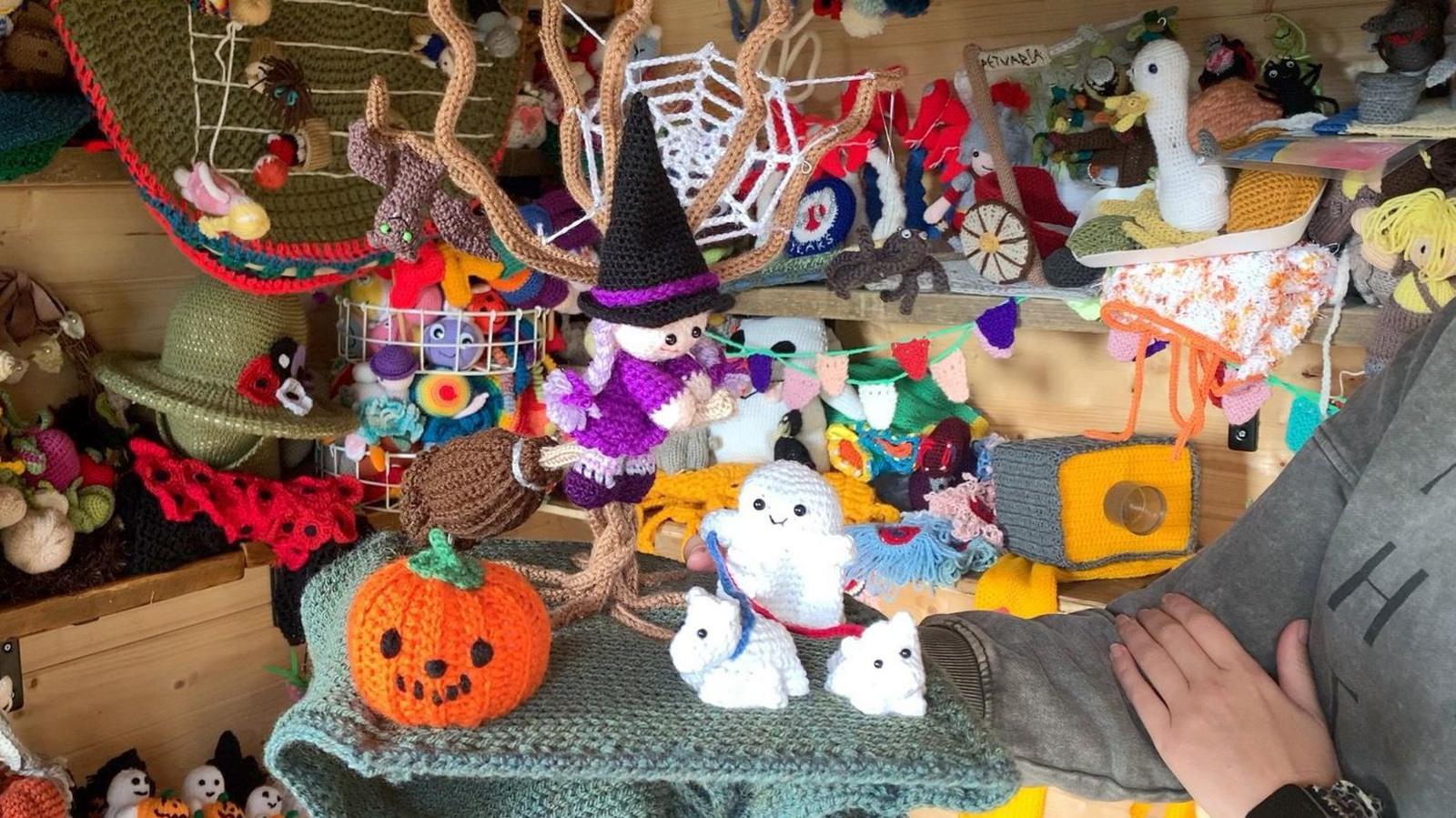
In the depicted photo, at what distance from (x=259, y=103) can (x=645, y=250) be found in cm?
75

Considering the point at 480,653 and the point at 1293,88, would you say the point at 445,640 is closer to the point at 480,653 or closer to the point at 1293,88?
the point at 480,653

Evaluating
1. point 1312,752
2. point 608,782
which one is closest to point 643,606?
point 608,782

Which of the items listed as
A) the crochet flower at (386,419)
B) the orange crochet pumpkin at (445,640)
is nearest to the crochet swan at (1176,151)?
the orange crochet pumpkin at (445,640)

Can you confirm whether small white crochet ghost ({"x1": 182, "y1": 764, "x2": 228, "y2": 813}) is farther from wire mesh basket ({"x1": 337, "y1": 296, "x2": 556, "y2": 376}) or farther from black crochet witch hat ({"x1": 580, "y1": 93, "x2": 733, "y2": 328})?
black crochet witch hat ({"x1": 580, "y1": 93, "x2": 733, "y2": 328})

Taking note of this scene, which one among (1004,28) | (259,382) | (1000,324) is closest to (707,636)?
(1000,324)

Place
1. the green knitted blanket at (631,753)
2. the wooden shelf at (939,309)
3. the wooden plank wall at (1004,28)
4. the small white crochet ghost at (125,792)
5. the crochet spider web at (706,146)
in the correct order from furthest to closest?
the small white crochet ghost at (125,792) < the wooden plank wall at (1004,28) < the wooden shelf at (939,309) < the crochet spider web at (706,146) < the green knitted blanket at (631,753)

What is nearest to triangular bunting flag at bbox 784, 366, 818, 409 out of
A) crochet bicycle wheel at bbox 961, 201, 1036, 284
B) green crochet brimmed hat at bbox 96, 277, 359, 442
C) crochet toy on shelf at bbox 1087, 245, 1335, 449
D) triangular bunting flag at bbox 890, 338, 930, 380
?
triangular bunting flag at bbox 890, 338, 930, 380

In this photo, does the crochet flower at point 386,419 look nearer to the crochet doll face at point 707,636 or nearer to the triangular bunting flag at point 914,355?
the triangular bunting flag at point 914,355

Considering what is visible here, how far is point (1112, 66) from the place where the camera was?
116 cm

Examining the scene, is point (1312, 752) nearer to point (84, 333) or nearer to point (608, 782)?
point (608, 782)

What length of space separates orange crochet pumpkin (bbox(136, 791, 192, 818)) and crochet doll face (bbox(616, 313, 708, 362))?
103cm

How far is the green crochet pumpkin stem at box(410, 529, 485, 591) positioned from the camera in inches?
24.2

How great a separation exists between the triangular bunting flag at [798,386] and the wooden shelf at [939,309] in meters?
0.08

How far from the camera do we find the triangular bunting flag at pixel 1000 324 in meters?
1.14
